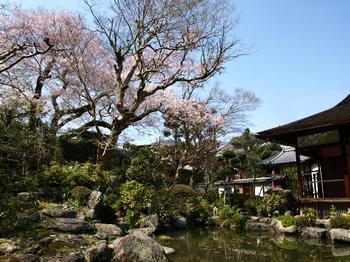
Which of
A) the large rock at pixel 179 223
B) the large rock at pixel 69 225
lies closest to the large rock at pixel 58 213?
the large rock at pixel 69 225

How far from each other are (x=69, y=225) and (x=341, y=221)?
28.9ft

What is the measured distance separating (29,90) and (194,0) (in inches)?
411

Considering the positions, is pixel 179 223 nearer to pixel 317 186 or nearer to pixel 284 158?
pixel 317 186

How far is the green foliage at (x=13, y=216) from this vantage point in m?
9.15

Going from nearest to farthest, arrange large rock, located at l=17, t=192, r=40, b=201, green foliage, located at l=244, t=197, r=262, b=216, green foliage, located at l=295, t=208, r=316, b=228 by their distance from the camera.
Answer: large rock, located at l=17, t=192, r=40, b=201 < green foliage, located at l=295, t=208, r=316, b=228 < green foliage, located at l=244, t=197, r=262, b=216

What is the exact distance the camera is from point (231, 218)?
17.0 metres

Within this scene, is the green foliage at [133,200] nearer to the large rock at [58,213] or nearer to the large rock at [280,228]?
the large rock at [58,213]

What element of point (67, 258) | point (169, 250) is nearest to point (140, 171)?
point (169, 250)

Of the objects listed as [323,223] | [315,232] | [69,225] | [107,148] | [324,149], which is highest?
[324,149]

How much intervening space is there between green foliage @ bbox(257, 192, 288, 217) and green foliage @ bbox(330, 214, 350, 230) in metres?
4.34

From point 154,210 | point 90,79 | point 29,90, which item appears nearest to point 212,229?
point 154,210

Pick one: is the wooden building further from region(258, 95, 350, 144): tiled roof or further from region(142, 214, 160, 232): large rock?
region(142, 214, 160, 232): large rock

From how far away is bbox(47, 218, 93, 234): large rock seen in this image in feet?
33.3

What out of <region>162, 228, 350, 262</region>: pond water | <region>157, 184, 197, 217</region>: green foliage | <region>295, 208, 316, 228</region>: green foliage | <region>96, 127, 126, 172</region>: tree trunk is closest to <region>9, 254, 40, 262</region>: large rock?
<region>162, 228, 350, 262</region>: pond water
